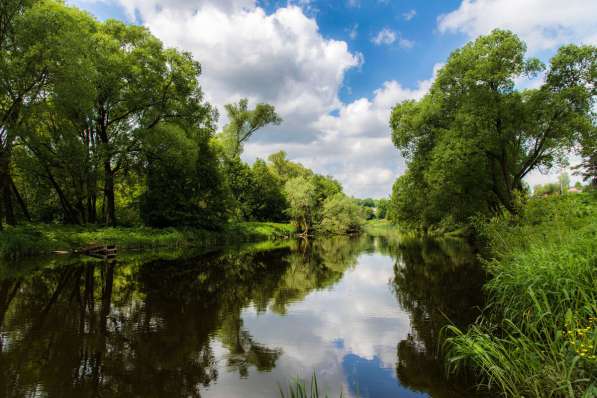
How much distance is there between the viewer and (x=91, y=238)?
24797mm

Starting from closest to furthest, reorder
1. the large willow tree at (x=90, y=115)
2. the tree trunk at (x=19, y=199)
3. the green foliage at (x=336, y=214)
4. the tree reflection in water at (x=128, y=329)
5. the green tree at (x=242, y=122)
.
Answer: the tree reflection in water at (x=128, y=329) → the large willow tree at (x=90, y=115) → the tree trunk at (x=19, y=199) → the green tree at (x=242, y=122) → the green foliage at (x=336, y=214)

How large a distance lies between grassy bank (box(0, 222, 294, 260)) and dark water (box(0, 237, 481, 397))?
604cm

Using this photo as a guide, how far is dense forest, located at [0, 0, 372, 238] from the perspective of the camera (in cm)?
2045

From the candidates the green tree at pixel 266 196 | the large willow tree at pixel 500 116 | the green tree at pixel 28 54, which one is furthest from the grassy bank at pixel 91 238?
the large willow tree at pixel 500 116

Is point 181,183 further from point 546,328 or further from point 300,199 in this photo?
point 546,328

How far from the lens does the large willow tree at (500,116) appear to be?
70.0 feet

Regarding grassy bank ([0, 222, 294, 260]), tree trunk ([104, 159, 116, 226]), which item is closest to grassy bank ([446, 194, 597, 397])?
grassy bank ([0, 222, 294, 260])

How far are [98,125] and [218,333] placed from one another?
91.2ft

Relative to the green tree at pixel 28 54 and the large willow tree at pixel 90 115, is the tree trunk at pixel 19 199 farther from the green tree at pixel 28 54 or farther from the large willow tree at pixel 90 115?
the green tree at pixel 28 54

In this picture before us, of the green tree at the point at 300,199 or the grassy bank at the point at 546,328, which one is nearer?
the grassy bank at the point at 546,328

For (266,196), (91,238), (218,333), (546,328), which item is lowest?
(218,333)

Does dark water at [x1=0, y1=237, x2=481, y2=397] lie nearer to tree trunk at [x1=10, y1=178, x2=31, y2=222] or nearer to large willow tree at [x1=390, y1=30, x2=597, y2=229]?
large willow tree at [x1=390, y1=30, x2=597, y2=229]

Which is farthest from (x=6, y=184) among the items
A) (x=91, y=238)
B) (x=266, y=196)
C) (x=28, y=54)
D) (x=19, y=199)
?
(x=266, y=196)

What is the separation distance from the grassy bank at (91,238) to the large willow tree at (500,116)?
2127 centimetres
